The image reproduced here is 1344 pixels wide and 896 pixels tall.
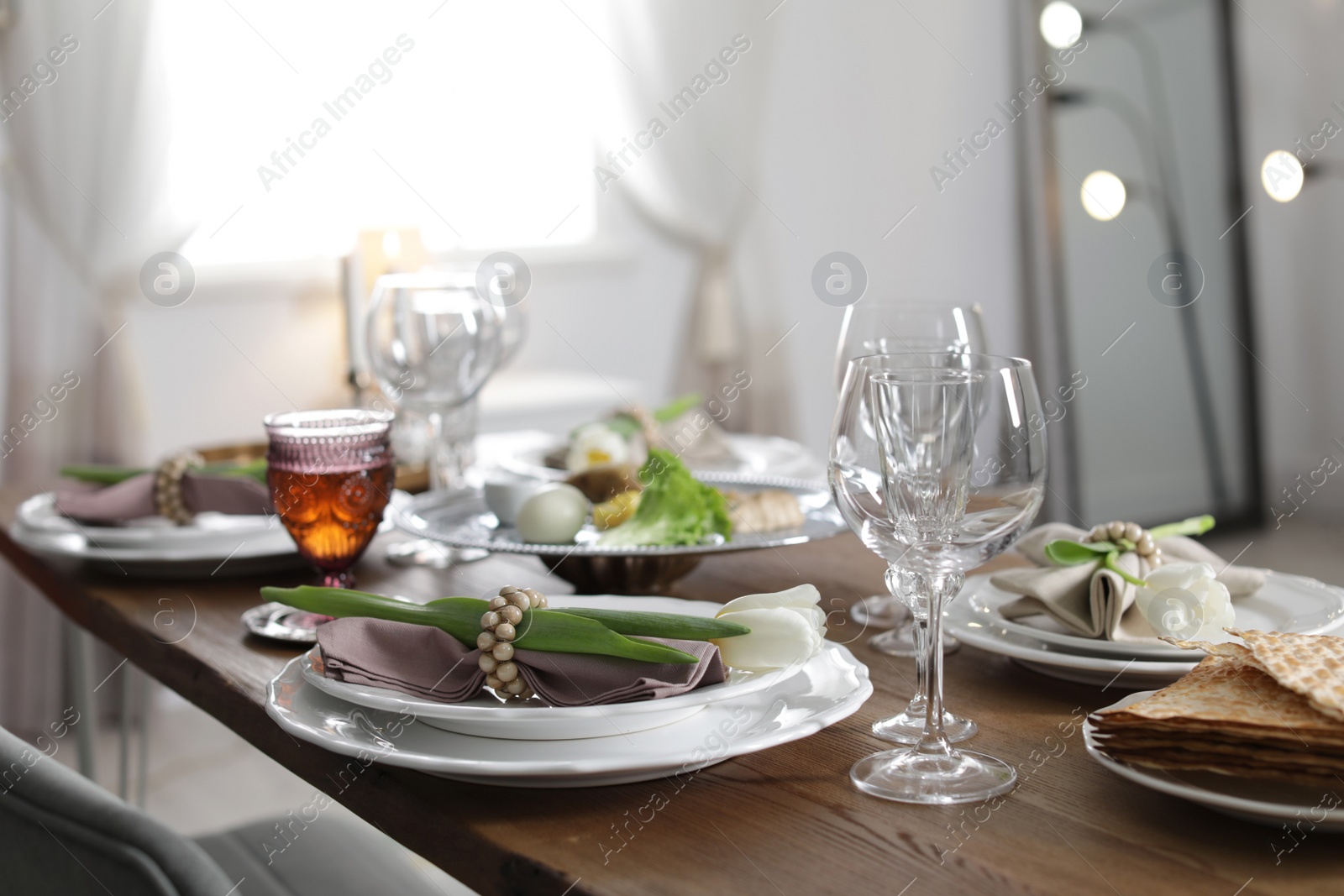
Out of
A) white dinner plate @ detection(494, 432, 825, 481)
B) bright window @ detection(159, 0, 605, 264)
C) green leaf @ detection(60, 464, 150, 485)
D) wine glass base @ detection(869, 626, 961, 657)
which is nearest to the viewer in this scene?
wine glass base @ detection(869, 626, 961, 657)

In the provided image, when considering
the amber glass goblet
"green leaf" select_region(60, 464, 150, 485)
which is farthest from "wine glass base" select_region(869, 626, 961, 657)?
"green leaf" select_region(60, 464, 150, 485)

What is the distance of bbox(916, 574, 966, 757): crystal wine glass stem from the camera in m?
0.64

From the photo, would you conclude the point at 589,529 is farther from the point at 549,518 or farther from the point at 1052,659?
the point at 1052,659

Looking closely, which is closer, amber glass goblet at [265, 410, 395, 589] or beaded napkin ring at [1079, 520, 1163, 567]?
beaded napkin ring at [1079, 520, 1163, 567]

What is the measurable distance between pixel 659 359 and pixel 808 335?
20.7 inches

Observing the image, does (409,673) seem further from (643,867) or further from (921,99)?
(921,99)

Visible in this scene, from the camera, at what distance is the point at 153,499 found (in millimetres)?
1191

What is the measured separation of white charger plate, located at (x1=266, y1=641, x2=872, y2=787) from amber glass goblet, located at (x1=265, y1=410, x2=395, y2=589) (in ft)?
0.91

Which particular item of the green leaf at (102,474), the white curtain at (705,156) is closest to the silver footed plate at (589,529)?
the green leaf at (102,474)

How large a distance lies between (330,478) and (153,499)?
1.09ft

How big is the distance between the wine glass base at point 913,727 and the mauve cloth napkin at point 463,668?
0.11 metres

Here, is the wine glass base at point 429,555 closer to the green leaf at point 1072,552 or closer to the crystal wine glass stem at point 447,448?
the crystal wine glass stem at point 447,448

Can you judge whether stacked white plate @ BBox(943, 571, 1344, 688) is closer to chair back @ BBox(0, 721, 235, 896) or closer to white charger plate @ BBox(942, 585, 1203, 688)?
white charger plate @ BBox(942, 585, 1203, 688)

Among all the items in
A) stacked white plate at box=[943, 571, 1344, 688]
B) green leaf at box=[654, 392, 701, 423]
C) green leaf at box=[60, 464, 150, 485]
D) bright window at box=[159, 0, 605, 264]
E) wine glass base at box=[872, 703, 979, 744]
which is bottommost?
wine glass base at box=[872, 703, 979, 744]
